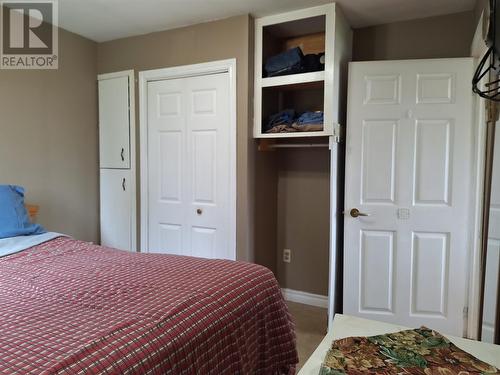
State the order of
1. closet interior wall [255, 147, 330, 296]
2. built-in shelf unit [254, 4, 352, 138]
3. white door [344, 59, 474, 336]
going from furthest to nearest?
closet interior wall [255, 147, 330, 296] → built-in shelf unit [254, 4, 352, 138] → white door [344, 59, 474, 336]

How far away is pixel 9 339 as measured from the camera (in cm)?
98

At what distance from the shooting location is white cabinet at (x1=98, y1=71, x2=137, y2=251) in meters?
3.22

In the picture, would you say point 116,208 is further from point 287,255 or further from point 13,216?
point 287,255

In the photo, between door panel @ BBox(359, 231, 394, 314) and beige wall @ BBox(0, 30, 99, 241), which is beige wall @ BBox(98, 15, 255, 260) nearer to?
beige wall @ BBox(0, 30, 99, 241)

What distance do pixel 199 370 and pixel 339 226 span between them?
1.82 m

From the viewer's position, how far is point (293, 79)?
262cm

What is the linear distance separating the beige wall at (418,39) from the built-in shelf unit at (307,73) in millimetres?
163

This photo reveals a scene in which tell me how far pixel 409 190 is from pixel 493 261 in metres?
0.99

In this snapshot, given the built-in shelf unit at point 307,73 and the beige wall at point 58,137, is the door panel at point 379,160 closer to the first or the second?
the built-in shelf unit at point 307,73

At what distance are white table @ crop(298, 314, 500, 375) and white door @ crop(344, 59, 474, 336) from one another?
1439mm

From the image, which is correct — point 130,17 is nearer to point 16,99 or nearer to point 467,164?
point 16,99

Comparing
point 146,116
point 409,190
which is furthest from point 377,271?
point 146,116

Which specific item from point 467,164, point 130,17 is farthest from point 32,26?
point 467,164

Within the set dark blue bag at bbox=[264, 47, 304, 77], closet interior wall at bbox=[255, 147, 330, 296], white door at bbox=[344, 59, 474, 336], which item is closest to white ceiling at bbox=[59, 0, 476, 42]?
dark blue bag at bbox=[264, 47, 304, 77]
